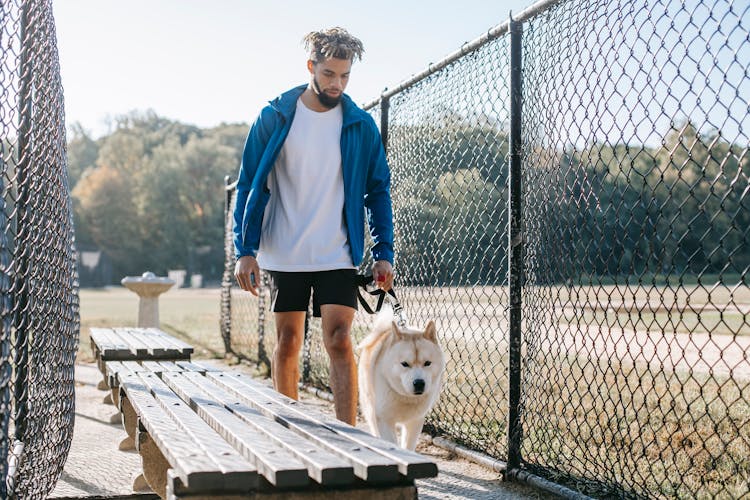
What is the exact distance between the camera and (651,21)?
8.95 feet

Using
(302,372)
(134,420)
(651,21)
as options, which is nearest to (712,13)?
(651,21)

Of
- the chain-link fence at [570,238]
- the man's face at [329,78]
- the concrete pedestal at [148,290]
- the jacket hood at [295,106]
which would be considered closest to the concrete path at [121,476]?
the chain-link fence at [570,238]

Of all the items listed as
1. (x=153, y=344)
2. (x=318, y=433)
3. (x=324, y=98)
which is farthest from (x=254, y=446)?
(x=153, y=344)

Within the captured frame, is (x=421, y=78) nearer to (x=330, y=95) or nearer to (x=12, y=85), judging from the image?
(x=330, y=95)

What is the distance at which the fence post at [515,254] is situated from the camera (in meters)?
3.62

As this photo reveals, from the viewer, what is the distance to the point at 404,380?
3.84 meters

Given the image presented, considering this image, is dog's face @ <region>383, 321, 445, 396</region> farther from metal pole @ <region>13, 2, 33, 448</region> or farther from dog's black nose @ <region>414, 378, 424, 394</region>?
metal pole @ <region>13, 2, 33, 448</region>

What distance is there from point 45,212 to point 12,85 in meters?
0.65

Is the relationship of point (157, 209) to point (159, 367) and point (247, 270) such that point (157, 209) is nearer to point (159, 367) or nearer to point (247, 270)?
point (159, 367)

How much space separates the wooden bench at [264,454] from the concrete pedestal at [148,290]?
228 inches

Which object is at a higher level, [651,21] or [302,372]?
[651,21]

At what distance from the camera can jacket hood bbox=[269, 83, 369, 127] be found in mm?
3609

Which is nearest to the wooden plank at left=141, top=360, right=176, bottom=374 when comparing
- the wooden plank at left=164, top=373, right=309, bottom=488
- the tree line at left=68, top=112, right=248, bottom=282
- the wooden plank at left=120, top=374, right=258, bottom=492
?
the wooden plank at left=164, top=373, right=309, bottom=488

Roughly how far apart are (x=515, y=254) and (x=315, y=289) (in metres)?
1.00
